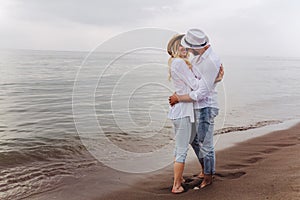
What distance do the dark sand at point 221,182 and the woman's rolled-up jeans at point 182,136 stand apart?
540 mm

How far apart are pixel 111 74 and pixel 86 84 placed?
44.8 ft

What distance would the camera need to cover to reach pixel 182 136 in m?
4.41

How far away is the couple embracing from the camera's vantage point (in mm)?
4184

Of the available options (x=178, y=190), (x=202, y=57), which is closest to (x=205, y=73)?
(x=202, y=57)

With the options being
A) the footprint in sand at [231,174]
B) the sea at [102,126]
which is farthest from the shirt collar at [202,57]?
the footprint in sand at [231,174]

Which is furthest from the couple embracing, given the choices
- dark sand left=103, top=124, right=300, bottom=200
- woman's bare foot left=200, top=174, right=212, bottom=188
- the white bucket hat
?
dark sand left=103, top=124, right=300, bottom=200

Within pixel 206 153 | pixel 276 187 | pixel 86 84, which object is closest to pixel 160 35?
pixel 206 153

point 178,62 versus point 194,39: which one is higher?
point 194,39

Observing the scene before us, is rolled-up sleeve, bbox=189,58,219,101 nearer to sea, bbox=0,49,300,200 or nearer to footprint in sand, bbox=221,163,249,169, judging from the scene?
sea, bbox=0,49,300,200

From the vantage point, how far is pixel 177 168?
4473 millimetres

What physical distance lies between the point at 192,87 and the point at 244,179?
1680 mm

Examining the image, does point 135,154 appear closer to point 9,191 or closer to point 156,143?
point 156,143

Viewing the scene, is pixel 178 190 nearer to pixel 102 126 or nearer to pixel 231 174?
pixel 231 174

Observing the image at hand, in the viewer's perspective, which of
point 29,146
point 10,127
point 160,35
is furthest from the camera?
point 10,127
